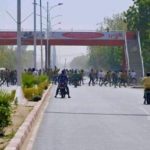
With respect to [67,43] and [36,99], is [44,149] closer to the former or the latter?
[36,99]

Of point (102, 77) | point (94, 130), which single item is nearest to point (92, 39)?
point (102, 77)

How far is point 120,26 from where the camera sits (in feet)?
382

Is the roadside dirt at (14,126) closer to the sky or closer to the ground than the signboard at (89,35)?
closer to the ground

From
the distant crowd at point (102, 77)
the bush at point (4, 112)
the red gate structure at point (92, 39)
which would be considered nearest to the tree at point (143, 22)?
the red gate structure at point (92, 39)

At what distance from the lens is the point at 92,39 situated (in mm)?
79562

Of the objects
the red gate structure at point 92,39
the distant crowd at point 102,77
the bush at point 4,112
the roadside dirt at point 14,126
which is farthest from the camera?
the red gate structure at point 92,39

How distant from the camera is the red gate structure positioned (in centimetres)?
7731

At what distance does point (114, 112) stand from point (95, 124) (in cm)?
552

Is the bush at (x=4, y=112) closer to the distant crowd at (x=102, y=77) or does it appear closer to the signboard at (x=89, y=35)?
the distant crowd at (x=102, y=77)

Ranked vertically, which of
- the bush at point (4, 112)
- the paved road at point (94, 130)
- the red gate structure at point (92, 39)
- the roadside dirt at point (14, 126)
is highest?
the red gate structure at point (92, 39)

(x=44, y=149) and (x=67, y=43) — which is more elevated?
(x=67, y=43)

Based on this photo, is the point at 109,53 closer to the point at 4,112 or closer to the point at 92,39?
the point at 92,39

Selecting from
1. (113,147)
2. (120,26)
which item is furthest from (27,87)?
(120,26)

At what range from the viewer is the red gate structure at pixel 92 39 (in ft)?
254
